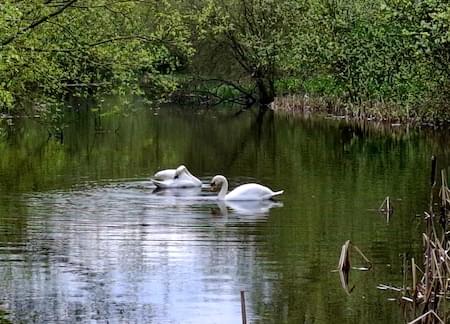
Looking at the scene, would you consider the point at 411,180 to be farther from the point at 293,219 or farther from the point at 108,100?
the point at 108,100

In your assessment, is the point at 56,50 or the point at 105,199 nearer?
the point at 56,50

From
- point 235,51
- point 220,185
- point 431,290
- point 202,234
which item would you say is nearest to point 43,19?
point 202,234

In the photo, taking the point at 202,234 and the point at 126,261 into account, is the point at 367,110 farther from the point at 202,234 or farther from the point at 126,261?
the point at 126,261

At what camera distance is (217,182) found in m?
23.5

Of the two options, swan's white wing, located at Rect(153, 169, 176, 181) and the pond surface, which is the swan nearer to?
the pond surface

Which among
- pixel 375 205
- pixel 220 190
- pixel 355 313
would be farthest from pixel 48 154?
pixel 355 313

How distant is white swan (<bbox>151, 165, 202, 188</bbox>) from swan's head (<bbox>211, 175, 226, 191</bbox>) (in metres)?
0.82

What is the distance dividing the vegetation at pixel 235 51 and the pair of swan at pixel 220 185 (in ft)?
6.82

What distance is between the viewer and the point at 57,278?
14219 mm

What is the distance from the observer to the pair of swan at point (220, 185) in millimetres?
22062

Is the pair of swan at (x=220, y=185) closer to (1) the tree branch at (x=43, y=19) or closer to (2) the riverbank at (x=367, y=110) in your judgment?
(1) the tree branch at (x=43, y=19)

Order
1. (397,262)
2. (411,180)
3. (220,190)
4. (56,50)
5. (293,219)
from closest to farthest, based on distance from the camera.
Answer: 1. (397,262)
2. (56,50)
3. (293,219)
4. (220,190)
5. (411,180)

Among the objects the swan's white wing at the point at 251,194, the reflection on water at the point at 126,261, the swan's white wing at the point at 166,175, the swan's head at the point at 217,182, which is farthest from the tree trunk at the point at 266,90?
the reflection on water at the point at 126,261

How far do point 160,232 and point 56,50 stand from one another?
3.72m
